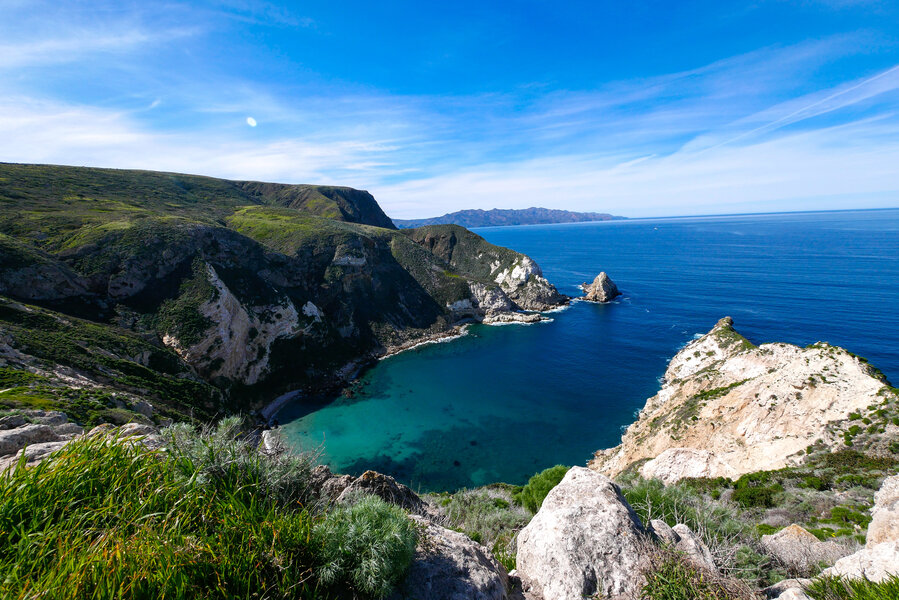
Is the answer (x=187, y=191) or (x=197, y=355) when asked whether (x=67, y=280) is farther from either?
(x=187, y=191)

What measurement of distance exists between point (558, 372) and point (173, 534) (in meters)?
59.7

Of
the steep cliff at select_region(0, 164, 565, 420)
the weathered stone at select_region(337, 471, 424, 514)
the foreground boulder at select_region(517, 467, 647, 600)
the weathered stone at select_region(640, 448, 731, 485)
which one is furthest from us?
the steep cliff at select_region(0, 164, 565, 420)

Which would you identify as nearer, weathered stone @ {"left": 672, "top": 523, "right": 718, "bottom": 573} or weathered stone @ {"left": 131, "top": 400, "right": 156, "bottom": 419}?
weathered stone @ {"left": 672, "top": 523, "right": 718, "bottom": 573}

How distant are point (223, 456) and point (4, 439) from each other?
9626 millimetres

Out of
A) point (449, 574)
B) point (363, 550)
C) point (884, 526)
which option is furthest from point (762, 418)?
point (363, 550)

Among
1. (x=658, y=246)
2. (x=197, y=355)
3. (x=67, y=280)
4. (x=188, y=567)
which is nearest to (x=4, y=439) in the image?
(x=188, y=567)

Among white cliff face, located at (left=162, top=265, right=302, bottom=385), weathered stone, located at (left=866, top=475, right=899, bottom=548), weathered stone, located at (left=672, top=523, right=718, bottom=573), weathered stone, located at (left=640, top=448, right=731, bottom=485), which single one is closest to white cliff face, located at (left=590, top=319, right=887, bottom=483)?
weathered stone, located at (left=640, top=448, right=731, bottom=485)

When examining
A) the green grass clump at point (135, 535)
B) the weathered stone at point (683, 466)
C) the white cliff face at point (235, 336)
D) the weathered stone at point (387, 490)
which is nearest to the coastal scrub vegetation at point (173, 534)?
the green grass clump at point (135, 535)

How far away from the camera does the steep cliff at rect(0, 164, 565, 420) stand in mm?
44156

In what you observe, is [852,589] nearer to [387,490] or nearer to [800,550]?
[800,550]

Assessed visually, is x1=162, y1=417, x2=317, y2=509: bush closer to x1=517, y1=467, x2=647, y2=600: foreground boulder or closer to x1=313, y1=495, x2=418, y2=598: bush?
x1=313, y1=495, x2=418, y2=598: bush

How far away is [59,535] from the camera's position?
3.84 metres

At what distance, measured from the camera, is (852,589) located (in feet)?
18.0

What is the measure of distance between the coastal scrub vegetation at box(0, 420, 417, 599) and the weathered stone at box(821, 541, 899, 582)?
8112 millimetres
